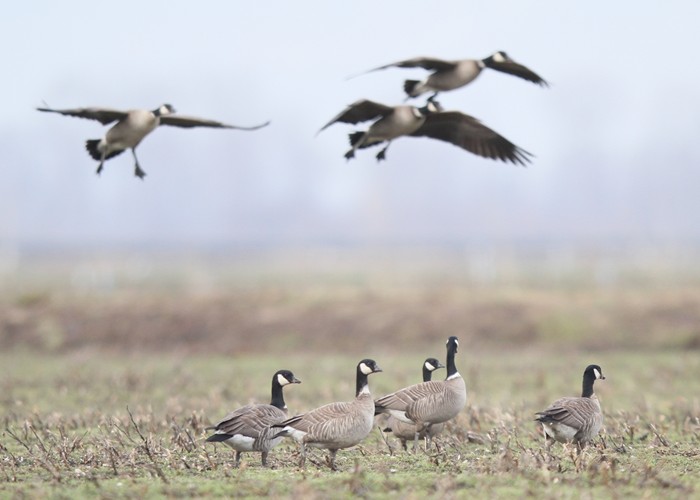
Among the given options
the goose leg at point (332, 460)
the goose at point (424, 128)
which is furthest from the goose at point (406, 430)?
the goose at point (424, 128)

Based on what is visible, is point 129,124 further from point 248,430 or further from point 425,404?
point 425,404

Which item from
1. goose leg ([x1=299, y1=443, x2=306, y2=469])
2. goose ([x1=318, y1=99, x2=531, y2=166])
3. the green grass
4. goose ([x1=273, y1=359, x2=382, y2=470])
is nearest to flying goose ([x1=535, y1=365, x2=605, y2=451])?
the green grass

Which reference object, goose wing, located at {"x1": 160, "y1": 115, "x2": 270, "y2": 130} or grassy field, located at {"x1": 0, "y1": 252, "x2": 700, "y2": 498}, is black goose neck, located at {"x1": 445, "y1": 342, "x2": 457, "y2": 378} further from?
goose wing, located at {"x1": 160, "y1": 115, "x2": 270, "y2": 130}

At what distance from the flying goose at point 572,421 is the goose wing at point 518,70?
3996mm

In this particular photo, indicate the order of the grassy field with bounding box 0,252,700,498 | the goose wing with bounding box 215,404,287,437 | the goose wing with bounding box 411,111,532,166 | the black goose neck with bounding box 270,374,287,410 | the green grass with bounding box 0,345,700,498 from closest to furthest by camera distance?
the green grass with bounding box 0,345,700,498 < the grassy field with bounding box 0,252,700,498 < the goose wing with bounding box 215,404,287,437 < the black goose neck with bounding box 270,374,287,410 < the goose wing with bounding box 411,111,532,166

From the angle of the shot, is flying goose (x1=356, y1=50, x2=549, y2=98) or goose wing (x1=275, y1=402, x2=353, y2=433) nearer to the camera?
goose wing (x1=275, y1=402, x2=353, y2=433)

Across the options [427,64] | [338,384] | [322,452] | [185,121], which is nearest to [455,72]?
[427,64]

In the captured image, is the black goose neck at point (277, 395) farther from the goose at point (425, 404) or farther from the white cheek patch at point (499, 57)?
the white cheek patch at point (499, 57)

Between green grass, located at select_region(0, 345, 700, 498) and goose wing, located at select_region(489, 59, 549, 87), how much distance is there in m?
4.47

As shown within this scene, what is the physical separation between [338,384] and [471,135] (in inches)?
291

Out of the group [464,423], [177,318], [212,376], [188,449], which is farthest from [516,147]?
[177,318]

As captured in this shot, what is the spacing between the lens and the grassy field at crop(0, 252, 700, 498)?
1009 centimetres

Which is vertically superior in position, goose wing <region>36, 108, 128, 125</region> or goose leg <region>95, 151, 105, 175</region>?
goose wing <region>36, 108, 128, 125</region>

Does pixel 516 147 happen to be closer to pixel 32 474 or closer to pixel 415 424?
pixel 415 424
